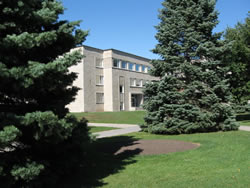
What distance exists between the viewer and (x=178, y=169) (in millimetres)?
6660

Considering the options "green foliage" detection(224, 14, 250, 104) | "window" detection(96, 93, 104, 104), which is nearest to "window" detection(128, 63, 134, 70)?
"window" detection(96, 93, 104, 104)

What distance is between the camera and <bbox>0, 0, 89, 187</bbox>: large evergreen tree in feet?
A: 15.4

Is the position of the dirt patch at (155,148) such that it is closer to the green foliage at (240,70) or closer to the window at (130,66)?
the green foliage at (240,70)

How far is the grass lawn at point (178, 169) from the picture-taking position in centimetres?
557

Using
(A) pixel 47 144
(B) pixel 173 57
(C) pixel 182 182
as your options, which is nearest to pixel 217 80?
(B) pixel 173 57

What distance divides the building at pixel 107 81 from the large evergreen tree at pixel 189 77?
63.5ft

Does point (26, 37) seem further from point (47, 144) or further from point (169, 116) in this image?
point (169, 116)

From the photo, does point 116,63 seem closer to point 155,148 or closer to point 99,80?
point 99,80

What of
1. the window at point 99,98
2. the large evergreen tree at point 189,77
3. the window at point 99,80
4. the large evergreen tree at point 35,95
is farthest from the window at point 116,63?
the large evergreen tree at point 35,95

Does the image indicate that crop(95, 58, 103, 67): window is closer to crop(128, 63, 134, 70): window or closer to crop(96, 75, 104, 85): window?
crop(96, 75, 104, 85): window

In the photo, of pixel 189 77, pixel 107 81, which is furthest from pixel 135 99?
pixel 189 77

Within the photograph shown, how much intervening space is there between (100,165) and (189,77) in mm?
8676

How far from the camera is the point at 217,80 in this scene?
46.5 ft

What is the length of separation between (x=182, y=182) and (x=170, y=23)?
11.3 m
